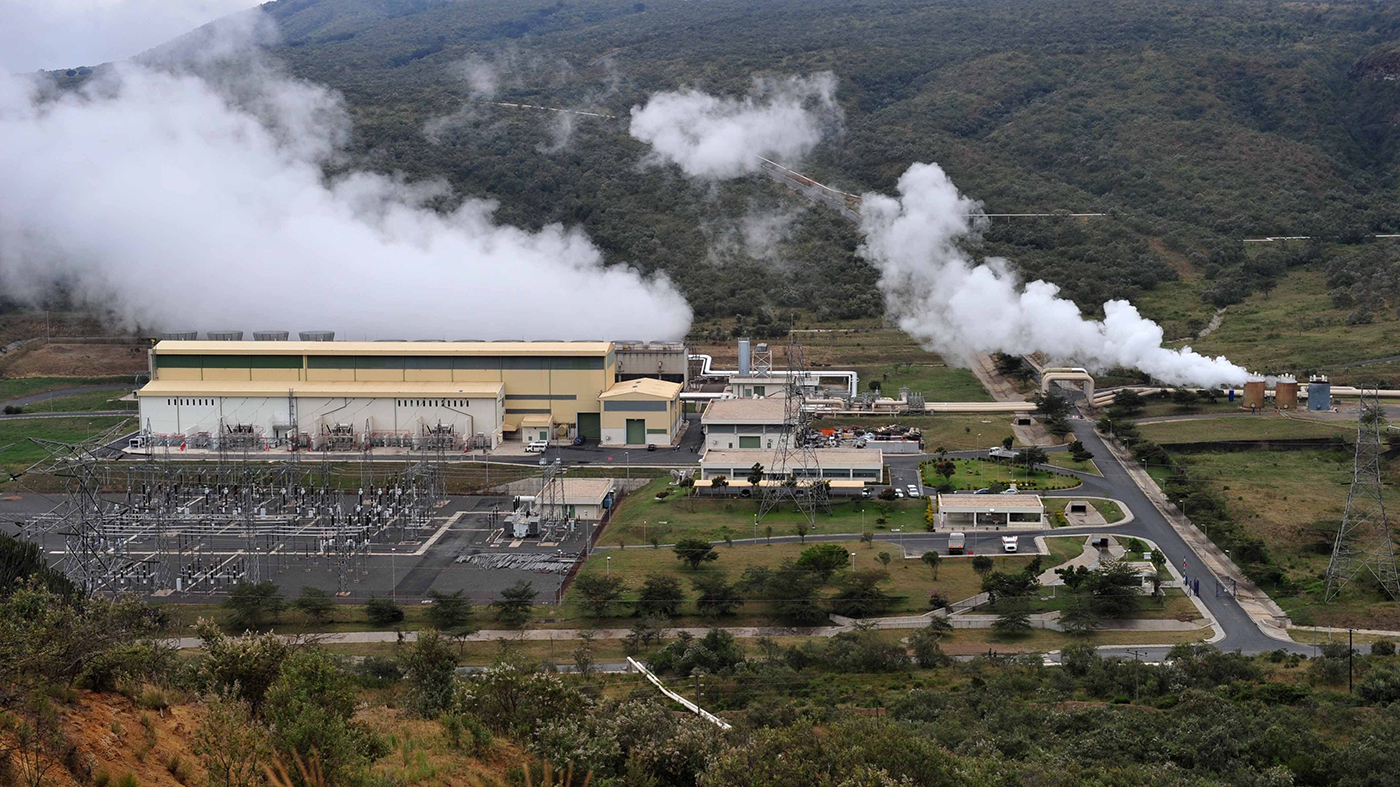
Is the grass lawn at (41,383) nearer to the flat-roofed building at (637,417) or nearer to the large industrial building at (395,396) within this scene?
the large industrial building at (395,396)

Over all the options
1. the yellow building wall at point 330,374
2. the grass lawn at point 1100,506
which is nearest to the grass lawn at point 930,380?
the grass lawn at point 1100,506

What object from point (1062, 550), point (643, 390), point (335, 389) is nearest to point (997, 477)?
point (1062, 550)

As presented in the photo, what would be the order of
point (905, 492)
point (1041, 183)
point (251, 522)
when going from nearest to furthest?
point (251, 522) → point (905, 492) → point (1041, 183)

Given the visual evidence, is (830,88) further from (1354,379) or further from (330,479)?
(330,479)

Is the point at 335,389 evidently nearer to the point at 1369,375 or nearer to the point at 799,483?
the point at 799,483

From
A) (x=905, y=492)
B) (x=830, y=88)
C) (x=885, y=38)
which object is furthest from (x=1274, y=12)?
(x=905, y=492)

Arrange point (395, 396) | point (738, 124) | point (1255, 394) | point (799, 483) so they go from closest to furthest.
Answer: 1. point (799, 483)
2. point (1255, 394)
3. point (395, 396)
4. point (738, 124)
